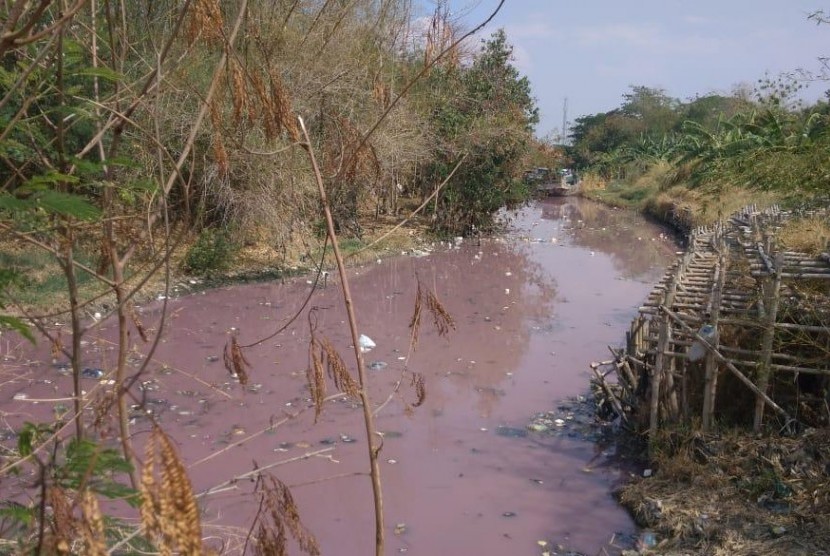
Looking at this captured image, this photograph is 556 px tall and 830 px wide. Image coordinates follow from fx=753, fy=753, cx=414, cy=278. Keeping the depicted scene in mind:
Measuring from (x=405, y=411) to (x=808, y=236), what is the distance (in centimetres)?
534

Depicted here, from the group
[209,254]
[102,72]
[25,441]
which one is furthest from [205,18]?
[209,254]

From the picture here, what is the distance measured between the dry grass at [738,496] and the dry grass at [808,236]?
2188 mm

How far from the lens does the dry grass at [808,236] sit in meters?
6.10

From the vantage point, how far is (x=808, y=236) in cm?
653

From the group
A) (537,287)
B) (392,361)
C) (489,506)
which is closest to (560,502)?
(489,506)

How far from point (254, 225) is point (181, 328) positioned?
3.38 metres

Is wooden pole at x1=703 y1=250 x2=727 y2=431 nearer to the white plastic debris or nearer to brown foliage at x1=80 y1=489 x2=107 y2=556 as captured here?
the white plastic debris

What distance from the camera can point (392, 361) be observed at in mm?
7172

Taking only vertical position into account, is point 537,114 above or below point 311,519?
above

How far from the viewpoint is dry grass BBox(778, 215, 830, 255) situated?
6.10m

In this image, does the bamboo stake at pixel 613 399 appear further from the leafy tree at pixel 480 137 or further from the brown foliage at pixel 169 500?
the leafy tree at pixel 480 137

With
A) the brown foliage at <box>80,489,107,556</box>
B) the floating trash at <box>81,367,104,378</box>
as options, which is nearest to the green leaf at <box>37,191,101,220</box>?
the brown foliage at <box>80,489,107,556</box>

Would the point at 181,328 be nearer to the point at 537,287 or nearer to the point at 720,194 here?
the point at 537,287

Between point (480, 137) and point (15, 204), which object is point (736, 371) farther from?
point (480, 137)
